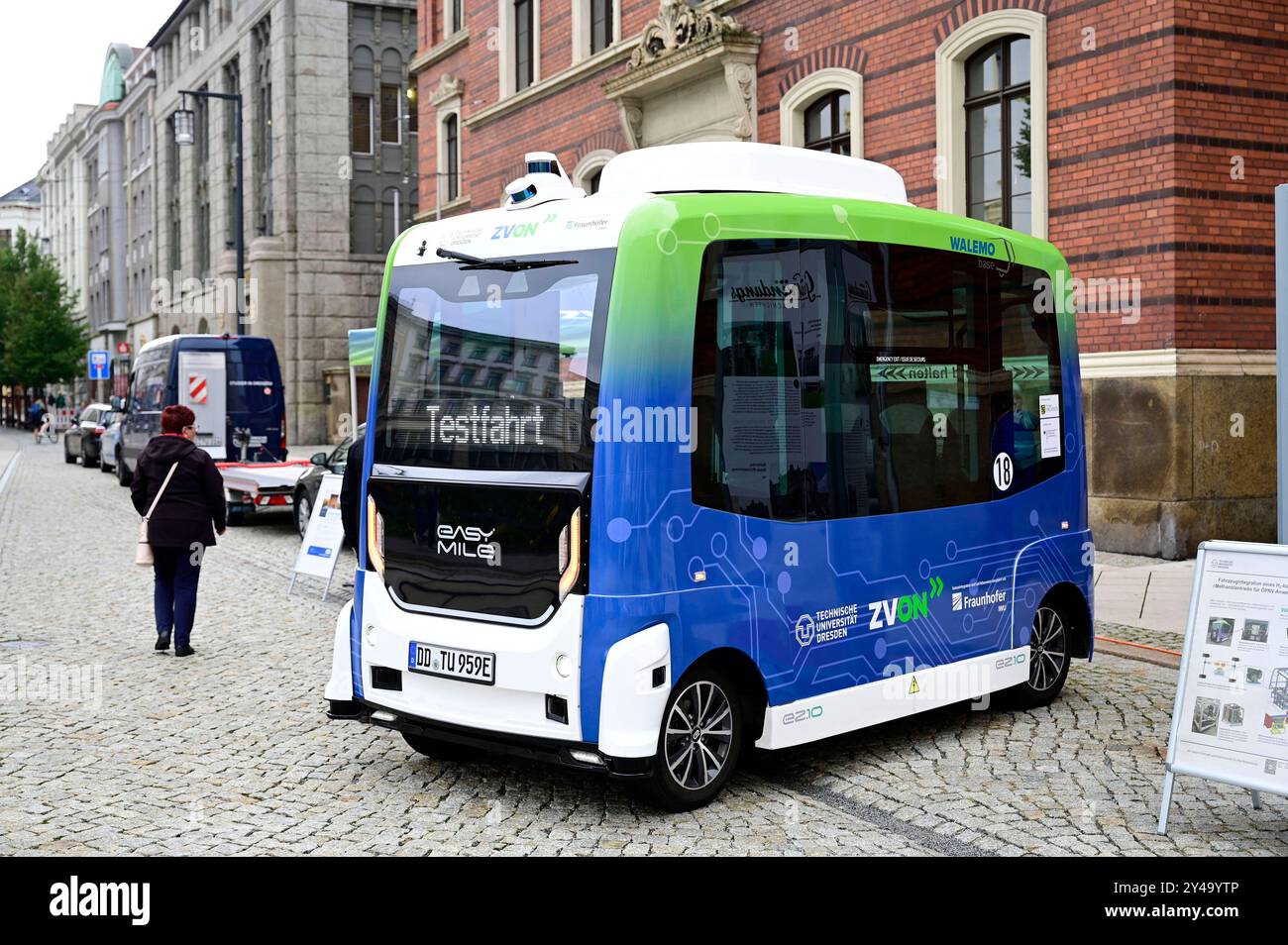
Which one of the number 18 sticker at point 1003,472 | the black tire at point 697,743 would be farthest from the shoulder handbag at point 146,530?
the number 18 sticker at point 1003,472

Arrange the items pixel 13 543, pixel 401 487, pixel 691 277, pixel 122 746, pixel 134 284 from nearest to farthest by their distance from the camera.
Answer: pixel 691 277, pixel 401 487, pixel 122 746, pixel 13 543, pixel 134 284

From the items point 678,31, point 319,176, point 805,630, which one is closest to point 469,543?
point 805,630

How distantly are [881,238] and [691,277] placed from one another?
136 centimetres

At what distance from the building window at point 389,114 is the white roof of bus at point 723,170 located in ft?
140

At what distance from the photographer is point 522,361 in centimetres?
593

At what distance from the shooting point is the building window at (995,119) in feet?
49.7

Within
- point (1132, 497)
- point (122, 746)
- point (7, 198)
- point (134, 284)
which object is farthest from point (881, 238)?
point (7, 198)

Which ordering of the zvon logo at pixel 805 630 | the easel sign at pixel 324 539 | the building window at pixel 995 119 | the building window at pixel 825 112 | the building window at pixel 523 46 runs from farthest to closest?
the building window at pixel 523 46 < the building window at pixel 825 112 < the building window at pixel 995 119 < the easel sign at pixel 324 539 < the zvon logo at pixel 805 630

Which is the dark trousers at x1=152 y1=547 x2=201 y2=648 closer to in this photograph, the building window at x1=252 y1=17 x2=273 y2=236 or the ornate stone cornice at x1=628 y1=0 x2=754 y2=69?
the ornate stone cornice at x1=628 y1=0 x2=754 y2=69

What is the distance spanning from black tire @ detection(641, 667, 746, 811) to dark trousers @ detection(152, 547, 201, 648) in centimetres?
514

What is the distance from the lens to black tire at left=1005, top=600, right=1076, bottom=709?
7.79 m

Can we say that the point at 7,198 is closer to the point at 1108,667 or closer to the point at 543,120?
the point at 543,120

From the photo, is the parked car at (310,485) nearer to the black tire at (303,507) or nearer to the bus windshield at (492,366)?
the black tire at (303,507)

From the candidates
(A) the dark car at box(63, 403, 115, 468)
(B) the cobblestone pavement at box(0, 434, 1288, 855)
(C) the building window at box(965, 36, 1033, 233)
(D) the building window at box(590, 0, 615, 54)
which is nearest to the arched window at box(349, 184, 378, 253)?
(A) the dark car at box(63, 403, 115, 468)
